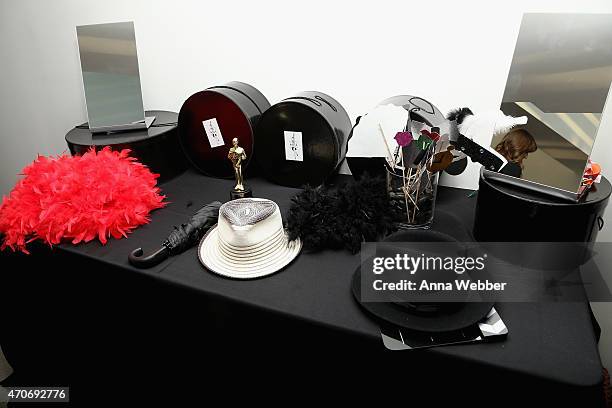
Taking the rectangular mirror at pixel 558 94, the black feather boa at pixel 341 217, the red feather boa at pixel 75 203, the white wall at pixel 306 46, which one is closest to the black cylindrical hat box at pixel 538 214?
the rectangular mirror at pixel 558 94

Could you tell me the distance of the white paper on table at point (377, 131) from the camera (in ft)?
3.70

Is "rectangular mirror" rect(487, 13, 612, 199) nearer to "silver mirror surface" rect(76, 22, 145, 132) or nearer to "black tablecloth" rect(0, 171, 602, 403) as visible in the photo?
"black tablecloth" rect(0, 171, 602, 403)

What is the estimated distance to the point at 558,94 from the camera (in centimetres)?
84

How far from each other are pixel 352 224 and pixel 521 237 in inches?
15.2

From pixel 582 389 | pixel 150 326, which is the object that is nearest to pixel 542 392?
pixel 582 389

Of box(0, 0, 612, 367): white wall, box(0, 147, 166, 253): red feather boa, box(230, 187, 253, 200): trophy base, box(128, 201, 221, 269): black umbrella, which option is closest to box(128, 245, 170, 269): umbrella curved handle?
box(128, 201, 221, 269): black umbrella

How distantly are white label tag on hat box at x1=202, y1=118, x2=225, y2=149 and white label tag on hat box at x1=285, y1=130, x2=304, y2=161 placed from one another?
0.24m

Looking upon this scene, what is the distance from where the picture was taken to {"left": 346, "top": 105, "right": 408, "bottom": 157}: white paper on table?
113 centimetres

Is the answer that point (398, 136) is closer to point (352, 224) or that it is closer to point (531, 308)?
point (352, 224)

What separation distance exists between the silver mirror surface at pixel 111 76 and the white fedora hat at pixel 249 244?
2.20 ft

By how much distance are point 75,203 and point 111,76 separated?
19.8 inches

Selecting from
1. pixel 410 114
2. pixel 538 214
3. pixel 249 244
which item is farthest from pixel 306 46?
pixel 538 214

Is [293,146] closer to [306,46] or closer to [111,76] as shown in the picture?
[306,46]

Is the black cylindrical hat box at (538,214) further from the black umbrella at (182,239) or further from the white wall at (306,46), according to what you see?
the black umbrella at (182,239)
